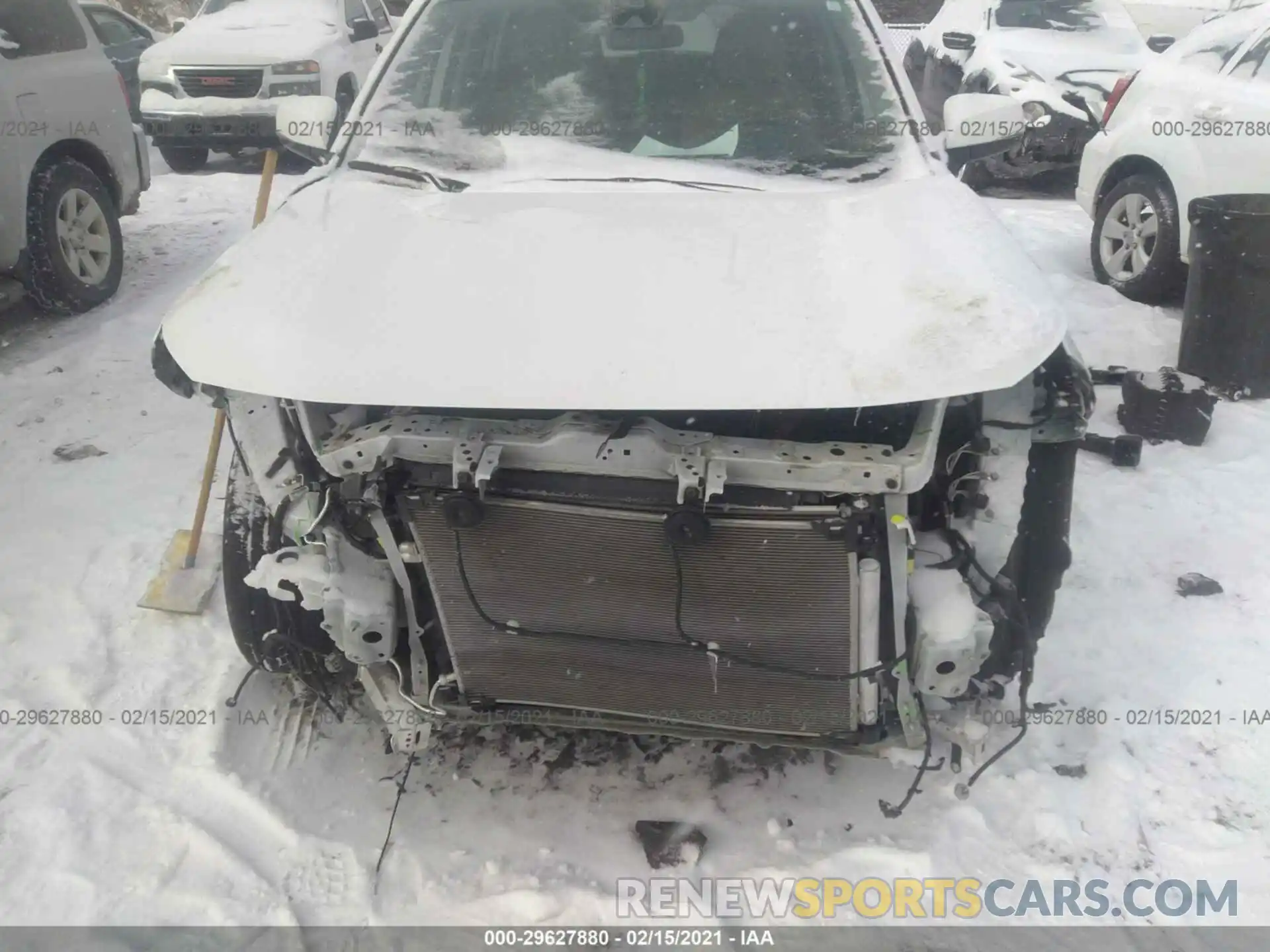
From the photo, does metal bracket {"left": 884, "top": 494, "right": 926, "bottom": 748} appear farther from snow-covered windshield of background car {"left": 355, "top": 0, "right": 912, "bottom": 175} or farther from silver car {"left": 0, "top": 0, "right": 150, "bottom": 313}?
silver car {"left": 0, "top": 0, "right": 150, "bottom": 313}

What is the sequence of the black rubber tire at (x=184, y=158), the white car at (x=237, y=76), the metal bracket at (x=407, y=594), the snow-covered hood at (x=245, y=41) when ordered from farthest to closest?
the black rubber tire at (x=184, y=158)
the snow-covered hood at (x=245, y=41)
the white car at (x=237, y=76)
the metal bracket at (x=407, y=594)

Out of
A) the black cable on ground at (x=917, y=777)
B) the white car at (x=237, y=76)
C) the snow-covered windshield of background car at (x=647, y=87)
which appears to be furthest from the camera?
the white car at (x=237, y=76)

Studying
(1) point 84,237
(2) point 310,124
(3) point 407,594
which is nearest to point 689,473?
(3) point 407,594

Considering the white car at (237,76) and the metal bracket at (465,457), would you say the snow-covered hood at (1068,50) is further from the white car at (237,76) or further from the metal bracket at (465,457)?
the metal bracket at (465,457)

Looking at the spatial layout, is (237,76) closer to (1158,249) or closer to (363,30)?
(363,30)

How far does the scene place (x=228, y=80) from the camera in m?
8.48

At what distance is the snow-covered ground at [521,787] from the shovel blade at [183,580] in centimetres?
6

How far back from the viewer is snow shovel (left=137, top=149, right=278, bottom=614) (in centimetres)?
304

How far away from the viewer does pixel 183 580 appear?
3096mm

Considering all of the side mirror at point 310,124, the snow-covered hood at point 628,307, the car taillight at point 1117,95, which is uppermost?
the side mirror at point 310,124

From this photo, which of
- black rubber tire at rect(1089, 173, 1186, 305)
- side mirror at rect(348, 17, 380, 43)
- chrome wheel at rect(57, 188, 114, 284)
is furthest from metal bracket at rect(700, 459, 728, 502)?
side mirror at rect(348, 17, 380, 43)

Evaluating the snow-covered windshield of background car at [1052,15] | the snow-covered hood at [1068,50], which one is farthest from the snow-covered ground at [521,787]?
the snow-covered windshield of background car at [1052,15]

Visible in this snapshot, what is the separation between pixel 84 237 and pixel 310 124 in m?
3.28

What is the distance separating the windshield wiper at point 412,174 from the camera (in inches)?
99.4
